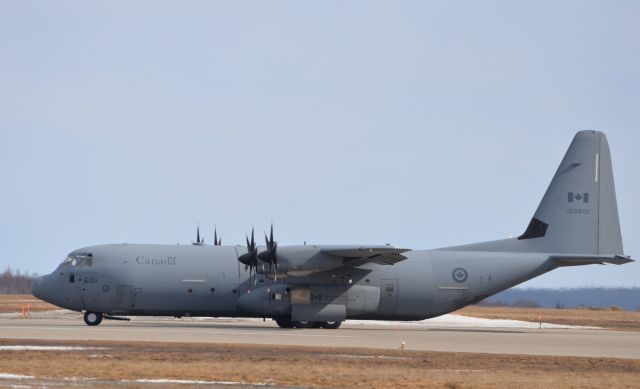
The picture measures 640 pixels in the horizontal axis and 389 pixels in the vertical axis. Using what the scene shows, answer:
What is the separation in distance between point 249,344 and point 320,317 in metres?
9.76

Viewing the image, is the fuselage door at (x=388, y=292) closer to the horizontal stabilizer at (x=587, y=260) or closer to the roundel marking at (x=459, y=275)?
the roundel marking at (x=459, y=275)

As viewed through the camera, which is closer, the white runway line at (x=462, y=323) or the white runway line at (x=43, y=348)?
the white runway line at (x=43, y=348)

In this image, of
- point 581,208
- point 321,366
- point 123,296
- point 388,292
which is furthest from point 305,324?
point 321,366

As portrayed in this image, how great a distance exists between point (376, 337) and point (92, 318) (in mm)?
12489

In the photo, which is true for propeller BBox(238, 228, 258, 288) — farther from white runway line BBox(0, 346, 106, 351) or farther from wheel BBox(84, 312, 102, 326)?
white runway line BBox(0, 346, 106, 351)

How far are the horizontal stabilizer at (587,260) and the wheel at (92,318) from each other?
65.4 feet

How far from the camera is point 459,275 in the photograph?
44344 millimetres

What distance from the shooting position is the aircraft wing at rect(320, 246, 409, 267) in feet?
133

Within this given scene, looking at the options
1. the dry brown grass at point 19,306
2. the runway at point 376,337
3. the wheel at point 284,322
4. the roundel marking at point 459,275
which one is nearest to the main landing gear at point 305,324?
the wheel at point 284,322

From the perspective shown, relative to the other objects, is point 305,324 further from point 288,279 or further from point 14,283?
point 14,283

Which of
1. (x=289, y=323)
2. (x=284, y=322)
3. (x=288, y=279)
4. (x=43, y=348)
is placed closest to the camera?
(x=43, y=348)

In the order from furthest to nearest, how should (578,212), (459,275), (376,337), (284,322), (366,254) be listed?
(578,212)
(459,275)
(284,322)
(366,254)
(376,337)

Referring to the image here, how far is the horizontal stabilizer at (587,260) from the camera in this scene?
147 ft

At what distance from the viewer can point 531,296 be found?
314 ft
